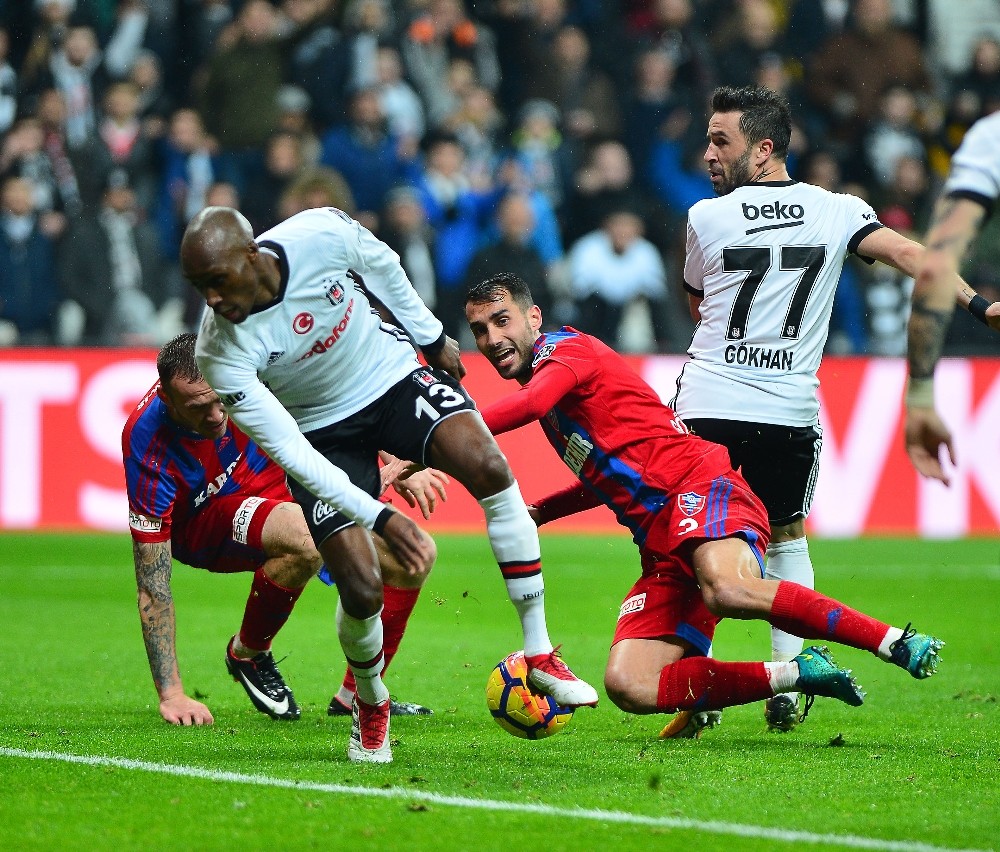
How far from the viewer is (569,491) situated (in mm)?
6203

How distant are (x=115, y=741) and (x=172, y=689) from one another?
534 mm

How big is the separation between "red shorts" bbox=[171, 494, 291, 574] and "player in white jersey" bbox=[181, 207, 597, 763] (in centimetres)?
121

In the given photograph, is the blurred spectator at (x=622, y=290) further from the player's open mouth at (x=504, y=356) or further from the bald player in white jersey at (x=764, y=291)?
the player's open mouth at (x=504, y=356)

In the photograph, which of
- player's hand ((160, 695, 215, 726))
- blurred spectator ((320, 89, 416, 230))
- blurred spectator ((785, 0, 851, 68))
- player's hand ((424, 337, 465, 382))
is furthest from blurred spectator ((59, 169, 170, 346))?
player's hand ((424, 337, 465, 382))

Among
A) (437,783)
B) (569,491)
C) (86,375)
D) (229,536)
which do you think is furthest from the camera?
(86,375)

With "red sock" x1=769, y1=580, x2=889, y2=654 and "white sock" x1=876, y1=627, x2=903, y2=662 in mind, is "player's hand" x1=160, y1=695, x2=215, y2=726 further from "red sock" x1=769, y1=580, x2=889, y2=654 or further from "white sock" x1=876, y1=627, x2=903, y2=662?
"white sock" x1=876, y1=627, x2=903, y2=662

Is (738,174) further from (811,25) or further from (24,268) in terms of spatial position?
(811,25)

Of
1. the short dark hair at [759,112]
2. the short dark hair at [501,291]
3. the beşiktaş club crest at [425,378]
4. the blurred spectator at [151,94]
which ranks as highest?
the blurred spectator at [151,94]

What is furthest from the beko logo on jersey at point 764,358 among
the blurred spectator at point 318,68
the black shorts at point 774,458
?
the blurred spectator at point 318,68

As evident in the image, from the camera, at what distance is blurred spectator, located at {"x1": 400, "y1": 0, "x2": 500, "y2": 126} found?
1614cm

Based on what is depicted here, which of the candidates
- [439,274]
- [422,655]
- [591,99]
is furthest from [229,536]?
[591,99]

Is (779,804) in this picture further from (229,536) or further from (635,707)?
A: (229,536)

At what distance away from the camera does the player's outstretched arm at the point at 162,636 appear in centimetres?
625

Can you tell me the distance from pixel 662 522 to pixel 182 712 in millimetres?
2168
